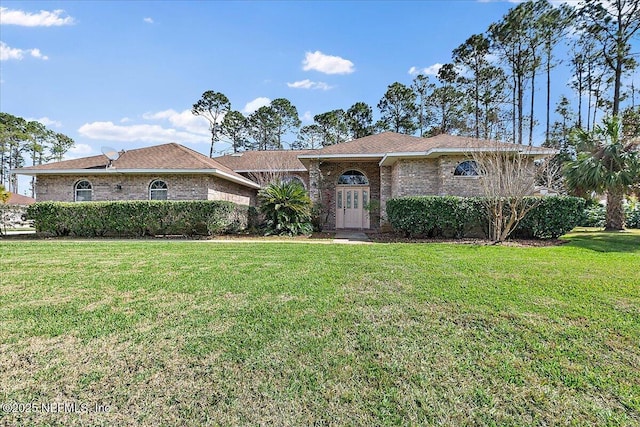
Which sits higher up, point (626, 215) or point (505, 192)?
point (505, 192)

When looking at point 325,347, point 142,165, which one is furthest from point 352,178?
point 325,347

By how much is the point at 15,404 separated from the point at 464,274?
6147 mm

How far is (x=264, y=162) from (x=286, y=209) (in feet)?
27.4

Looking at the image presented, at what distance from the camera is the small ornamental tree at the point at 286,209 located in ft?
45.0

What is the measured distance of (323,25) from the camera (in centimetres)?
1377

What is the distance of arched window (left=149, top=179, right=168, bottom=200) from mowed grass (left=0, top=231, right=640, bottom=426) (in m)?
9.70

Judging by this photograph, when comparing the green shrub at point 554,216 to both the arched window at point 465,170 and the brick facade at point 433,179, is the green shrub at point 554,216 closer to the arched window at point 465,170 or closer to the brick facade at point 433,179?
the brick facade at point 433,179

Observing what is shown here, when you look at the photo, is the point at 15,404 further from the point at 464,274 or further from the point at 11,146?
the point at 11,146

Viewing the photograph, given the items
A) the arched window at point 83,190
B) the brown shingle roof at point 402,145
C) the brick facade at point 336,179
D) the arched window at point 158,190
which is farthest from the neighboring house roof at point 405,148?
the arched window at point 83,190

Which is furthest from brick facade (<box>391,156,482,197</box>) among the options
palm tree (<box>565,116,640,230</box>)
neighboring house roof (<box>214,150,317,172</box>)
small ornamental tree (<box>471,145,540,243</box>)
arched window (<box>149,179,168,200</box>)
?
arched window (<box>149,179,168,200</box>)

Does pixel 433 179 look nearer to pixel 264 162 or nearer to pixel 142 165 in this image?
pixel 264 162

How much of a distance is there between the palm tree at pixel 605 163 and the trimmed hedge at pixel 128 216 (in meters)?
15.4

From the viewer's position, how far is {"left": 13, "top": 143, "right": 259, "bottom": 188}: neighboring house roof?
14.4 metres

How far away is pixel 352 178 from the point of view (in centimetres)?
1725
